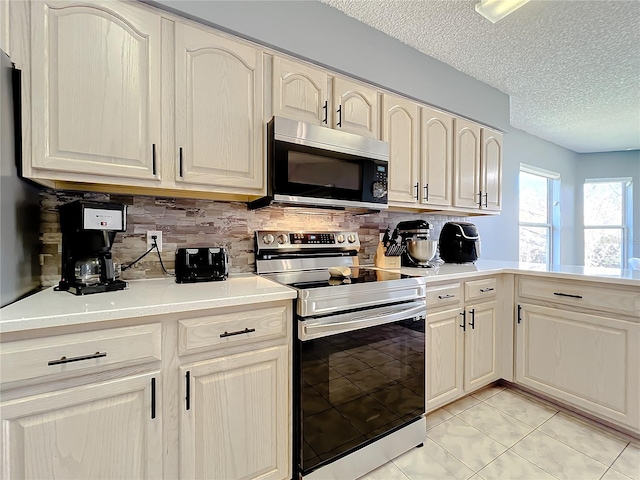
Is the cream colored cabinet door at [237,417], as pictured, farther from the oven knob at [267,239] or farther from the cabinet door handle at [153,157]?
the cabinet door handle at [153,157]

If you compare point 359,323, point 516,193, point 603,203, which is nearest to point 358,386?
point 359,323

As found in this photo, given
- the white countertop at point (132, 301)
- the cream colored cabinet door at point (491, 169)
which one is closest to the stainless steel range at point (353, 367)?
A: the white countertop at point (132, 301)

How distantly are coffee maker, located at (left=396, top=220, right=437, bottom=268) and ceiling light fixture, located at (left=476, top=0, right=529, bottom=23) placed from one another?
1.26 m

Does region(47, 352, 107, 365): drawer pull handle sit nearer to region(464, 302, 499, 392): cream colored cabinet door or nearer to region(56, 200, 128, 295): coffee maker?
region(56, 200, 128, 295): coffee maker

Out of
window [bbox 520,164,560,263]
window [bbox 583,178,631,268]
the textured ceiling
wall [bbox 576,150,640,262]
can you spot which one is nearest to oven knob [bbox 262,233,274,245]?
the textured ceiling

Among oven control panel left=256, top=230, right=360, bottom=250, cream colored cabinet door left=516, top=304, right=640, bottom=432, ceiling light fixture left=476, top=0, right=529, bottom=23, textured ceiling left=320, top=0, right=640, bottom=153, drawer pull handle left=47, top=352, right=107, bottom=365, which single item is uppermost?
textured ceiling left=320, top=0, right=640, bottom=153

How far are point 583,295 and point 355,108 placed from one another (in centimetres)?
182

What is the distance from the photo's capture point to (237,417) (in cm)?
114

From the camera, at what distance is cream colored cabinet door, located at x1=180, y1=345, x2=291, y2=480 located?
3.47 ft

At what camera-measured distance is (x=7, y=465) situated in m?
0.81

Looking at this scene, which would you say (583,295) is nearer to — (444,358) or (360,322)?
(444,358)

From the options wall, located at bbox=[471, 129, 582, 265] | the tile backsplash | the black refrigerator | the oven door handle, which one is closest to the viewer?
the black refrigerator

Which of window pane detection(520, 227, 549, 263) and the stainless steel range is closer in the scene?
the stainless steel range

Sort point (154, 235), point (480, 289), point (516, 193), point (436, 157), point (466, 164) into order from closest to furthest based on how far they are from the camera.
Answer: point (154, 235) < point (480, 289) < point (436, 157) < point (466, 164) < point (516, 193)
